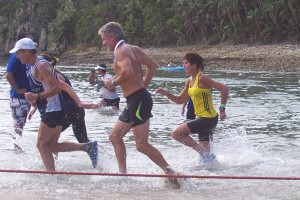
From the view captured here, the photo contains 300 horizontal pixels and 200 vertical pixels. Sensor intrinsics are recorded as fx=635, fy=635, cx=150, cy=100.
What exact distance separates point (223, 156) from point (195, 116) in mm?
900

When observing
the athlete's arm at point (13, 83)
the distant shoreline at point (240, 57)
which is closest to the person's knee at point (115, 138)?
the athlete's arm at point (13, 83)

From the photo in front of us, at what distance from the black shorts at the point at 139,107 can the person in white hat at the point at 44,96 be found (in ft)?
2.76

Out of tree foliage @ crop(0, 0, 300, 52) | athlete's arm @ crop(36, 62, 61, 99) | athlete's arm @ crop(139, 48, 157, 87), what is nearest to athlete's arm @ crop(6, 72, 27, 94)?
athlete's arm @ crop(36, 62, 61, 99)

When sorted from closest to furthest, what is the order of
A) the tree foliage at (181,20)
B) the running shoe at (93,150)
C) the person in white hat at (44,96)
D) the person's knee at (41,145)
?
1. the person in white hat at (44,96)
2. the person's knee at (41,145)
3. the running shoe at (93,150)
4. the tree foliage at (181,20)

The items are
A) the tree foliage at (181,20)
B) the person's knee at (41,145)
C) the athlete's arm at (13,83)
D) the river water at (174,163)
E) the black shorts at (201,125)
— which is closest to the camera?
the river water at (174,163)

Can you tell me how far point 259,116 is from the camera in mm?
14219

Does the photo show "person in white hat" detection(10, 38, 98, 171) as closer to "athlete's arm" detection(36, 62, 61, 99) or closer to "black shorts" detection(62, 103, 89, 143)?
"athlete's arm" detection(36, 62, 61, 99)

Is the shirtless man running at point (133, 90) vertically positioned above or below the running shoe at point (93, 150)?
above

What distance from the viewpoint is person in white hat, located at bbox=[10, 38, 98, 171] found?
7.16 metres

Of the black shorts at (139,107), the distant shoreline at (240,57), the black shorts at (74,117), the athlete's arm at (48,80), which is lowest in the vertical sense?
the distant shoreline at (240,57)

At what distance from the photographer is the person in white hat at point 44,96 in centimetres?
716

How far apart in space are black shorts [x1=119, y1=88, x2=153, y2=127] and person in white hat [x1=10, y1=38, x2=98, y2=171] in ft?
2.76

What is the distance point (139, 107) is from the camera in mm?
7082

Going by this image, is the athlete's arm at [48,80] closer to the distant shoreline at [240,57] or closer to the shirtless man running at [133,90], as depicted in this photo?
the shirtless man running at [133,90]
